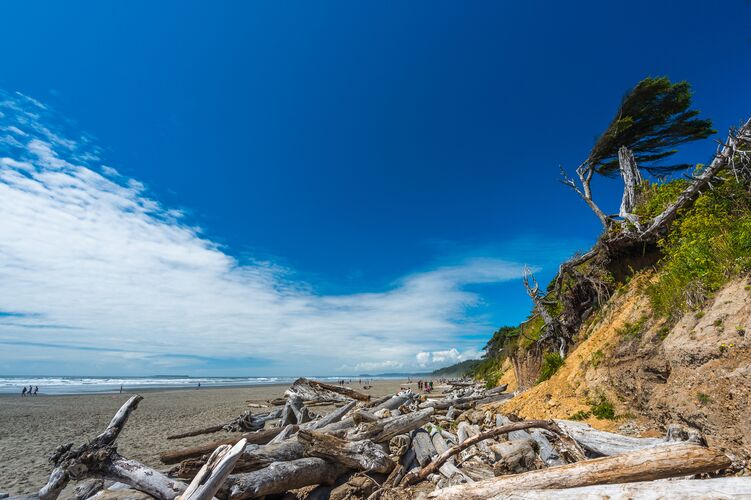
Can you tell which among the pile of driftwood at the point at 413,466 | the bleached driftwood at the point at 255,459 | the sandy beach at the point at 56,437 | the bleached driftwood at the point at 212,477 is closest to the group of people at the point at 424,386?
the sandy beach at the point at 56,437

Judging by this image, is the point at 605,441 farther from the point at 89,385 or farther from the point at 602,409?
the point at 89,385

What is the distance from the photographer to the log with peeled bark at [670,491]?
8.72ft

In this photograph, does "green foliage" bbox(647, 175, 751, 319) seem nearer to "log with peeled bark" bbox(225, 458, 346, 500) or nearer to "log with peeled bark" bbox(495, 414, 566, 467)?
"log with peeled bark" bbox(495, 414, 566, 467)

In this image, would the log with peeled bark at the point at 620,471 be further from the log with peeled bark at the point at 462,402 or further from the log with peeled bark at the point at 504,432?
the log with peeled bark at the point at 462,402

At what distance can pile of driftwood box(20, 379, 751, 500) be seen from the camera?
11.7 feet

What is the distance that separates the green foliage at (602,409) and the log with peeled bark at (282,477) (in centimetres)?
608

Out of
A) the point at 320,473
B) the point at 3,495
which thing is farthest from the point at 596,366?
the point at 3,495

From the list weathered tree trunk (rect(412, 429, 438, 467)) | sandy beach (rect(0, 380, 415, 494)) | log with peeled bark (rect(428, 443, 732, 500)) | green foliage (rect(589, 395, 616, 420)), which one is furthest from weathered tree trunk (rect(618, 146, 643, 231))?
sandy beach (rect(0, 380, 415, 494))

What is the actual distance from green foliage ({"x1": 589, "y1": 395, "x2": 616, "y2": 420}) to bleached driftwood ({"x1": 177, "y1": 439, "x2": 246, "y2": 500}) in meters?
8.02

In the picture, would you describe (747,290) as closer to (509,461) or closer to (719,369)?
(719,369)

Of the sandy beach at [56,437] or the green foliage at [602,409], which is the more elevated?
the green foliage at [602,409]

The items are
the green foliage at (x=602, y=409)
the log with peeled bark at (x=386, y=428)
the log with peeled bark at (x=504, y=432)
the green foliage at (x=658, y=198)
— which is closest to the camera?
the log with peeled bark at (x=504, y=432)

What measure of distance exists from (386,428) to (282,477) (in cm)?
286

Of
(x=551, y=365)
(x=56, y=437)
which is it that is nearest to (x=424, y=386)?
(x=551, y=365)
